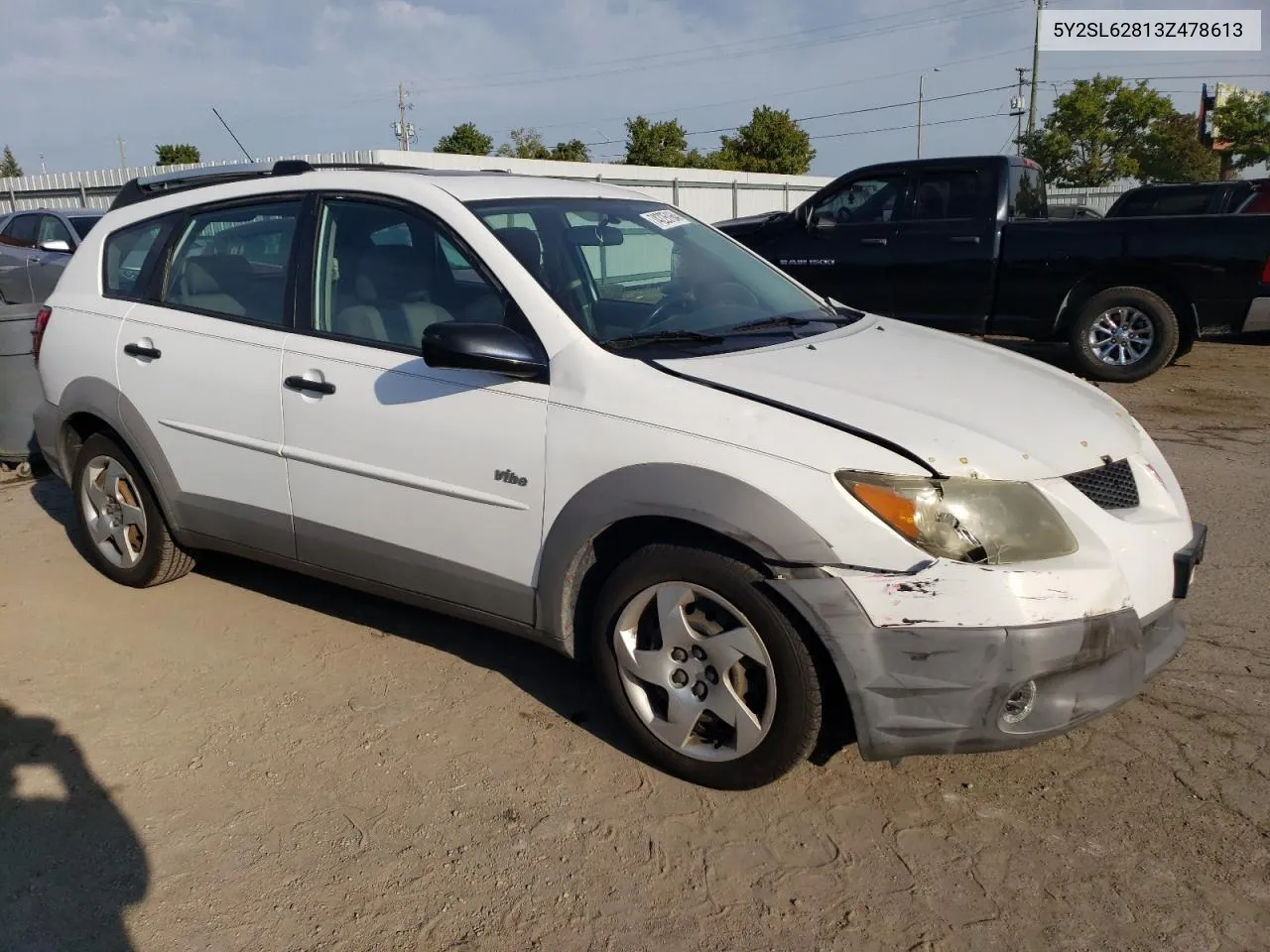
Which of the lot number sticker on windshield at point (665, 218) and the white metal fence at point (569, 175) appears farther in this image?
the white metal fence at point (569, 175)

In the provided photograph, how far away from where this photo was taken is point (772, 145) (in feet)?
136

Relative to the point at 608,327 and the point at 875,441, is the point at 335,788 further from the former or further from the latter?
the point at 875,441

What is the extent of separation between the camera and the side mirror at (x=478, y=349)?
3164 mm

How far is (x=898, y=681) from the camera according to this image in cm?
275

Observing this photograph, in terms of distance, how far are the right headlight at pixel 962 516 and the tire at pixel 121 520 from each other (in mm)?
3232

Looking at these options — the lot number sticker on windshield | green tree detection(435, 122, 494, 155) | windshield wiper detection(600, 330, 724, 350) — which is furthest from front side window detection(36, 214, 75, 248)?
green tree detection(435, 122, 494, 155)

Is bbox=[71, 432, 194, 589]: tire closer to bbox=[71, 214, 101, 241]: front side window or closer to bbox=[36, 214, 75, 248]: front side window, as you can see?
bbox=[36, 214, 75, 248]: front side window

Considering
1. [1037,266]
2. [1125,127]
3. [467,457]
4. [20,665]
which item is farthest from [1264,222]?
[1125,127]

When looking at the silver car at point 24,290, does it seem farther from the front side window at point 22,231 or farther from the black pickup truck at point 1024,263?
the black pickup truck at point 1024,263

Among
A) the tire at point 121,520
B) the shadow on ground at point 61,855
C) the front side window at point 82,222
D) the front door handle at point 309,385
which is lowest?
the shadow on ground at point 61,855

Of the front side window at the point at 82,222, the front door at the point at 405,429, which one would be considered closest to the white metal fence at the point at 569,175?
the front side window at the point at 82,222

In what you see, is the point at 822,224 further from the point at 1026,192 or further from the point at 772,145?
the point at 772,145

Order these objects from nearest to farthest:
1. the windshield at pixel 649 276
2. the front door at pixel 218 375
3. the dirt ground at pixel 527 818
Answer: the dirt ground at pixel 527 818, the windshield at pixel 649 276, the front door at pixel 218 375

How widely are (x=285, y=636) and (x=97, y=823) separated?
130cm
